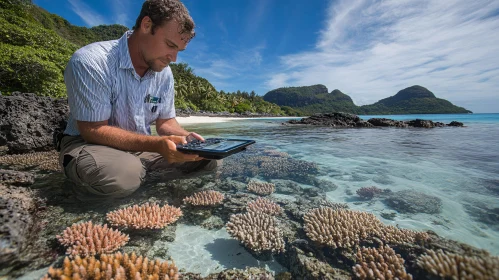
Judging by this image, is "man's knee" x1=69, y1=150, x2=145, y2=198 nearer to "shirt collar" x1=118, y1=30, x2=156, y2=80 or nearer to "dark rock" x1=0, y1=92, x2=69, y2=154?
"shirt collar" x1=118, y1=30, x2=156, y2=80

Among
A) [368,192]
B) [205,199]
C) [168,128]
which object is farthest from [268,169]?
[168,128]

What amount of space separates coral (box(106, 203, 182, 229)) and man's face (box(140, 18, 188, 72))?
210 centimetres

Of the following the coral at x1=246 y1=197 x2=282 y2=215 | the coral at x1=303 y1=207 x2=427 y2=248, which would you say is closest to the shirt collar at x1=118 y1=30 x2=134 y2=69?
the coral at x1=246 y1=197 x2=282 y2=215

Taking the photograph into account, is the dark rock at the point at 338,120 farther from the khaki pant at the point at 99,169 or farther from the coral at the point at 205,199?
the khaki pant at the point at 99,169

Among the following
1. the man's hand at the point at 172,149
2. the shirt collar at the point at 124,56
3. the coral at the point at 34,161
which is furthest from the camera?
the coral at the point at 34,161

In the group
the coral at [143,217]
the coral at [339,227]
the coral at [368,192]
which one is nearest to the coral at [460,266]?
the coral at [339,227]

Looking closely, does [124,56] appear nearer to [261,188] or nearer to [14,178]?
[14,178]

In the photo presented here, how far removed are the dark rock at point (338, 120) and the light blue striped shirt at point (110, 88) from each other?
27782mm

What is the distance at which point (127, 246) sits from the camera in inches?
92.5

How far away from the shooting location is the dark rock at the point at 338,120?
2791cm

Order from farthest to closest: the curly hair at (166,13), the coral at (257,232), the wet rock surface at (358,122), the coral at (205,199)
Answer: the wet rock surface at (358,122) → the coral at (205,199) → the curly hair at (166,13) → the coral at (257,232)

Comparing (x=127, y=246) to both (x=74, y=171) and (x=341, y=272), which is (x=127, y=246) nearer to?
(x=74, y=171)

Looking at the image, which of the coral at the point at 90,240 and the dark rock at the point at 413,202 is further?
the dark rock at the point at 413,202

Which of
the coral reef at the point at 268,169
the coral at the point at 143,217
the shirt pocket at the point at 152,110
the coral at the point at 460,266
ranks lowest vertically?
the coral reef at the point at 268,169
